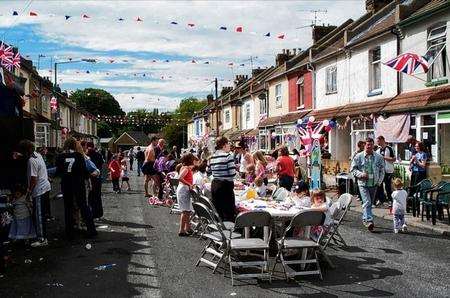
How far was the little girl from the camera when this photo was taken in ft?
26.5

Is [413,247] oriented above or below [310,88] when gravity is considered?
below

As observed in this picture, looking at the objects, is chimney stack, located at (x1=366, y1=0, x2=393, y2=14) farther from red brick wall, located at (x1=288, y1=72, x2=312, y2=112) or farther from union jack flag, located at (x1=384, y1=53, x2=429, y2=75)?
union jack flag, located at (x1=384, y1=53, x2=429, y2=75)

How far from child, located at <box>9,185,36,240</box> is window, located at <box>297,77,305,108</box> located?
21.3m

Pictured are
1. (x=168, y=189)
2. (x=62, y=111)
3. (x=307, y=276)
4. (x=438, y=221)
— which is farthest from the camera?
(x=62, y=111)

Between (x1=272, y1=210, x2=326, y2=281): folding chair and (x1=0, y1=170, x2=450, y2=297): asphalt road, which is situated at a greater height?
(x1=272, y1=210, x2=326, y2=281): folding chair

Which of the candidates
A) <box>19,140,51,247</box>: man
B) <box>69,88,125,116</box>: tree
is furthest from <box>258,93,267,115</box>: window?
<box>69,88,125,116</box>: tree

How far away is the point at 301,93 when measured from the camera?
1174 inches

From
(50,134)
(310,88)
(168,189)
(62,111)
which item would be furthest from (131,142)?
(168,189)

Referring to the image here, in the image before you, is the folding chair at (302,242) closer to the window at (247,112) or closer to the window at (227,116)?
the window at (247,112)

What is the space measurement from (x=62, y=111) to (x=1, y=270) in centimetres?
4552

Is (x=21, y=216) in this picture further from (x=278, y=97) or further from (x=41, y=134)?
(x=41, y=134)

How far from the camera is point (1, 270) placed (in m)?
7.54

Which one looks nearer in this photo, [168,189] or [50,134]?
[168,189]

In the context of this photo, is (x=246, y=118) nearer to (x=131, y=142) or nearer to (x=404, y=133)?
(x=404, y=133)
